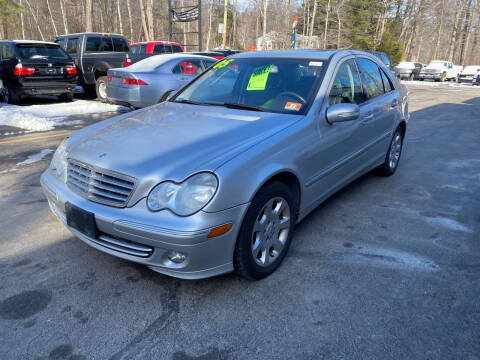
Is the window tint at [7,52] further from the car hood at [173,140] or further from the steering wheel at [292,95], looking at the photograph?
the steering wheel at [292,95]

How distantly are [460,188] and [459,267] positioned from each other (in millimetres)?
2222

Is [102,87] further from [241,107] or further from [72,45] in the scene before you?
[241,107]

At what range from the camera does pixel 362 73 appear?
412cm

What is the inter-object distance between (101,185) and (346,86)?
2.49 m

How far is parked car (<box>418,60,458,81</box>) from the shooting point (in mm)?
30844

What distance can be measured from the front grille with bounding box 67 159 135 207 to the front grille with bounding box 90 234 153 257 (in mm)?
229

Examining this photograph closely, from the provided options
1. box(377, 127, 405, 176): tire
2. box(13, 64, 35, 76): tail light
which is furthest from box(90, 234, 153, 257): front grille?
box(13, 64, 35, 76): tail light

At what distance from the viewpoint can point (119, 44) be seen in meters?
12.7

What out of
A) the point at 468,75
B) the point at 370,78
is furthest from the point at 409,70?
the point at 370,78

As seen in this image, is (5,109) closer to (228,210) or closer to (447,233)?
(228,210)

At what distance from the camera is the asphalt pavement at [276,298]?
2125 millimetres

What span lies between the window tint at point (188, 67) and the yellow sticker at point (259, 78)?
5910 millimetres

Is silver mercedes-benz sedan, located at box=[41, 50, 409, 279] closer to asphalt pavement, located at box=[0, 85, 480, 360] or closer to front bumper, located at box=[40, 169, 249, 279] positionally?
front bumper, located at box=[40, 169, 249, 279]

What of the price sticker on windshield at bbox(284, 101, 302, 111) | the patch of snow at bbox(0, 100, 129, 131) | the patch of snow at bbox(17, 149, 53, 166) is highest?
the price sticker on windshield at bbox(284, 101, 302, 111)
